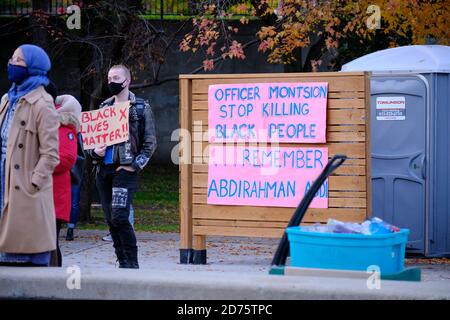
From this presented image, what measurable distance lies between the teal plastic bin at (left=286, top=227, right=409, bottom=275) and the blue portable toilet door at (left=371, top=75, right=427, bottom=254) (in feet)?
16.3

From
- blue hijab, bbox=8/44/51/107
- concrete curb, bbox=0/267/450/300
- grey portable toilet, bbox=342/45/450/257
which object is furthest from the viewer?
grey portable toilet, bbox=342/45/450/257

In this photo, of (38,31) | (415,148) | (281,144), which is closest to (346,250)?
(281,144)

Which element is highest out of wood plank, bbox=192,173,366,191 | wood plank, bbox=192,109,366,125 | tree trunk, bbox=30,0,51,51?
tree trunk, bbox=30,0,51,51

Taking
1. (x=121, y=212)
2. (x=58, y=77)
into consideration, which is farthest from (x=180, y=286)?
(x=58, y=77)

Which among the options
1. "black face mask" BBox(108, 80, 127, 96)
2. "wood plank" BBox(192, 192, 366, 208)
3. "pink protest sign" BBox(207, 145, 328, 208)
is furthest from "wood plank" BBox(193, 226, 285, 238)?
"black face mask" BBox(108, 80, 127, 96)

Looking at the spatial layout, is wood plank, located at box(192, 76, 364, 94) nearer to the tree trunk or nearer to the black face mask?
the black face mask

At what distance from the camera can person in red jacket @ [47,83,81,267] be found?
8.12 metres

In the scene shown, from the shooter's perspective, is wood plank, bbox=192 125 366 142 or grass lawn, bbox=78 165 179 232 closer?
wood plank, bbox=192 125 366 142

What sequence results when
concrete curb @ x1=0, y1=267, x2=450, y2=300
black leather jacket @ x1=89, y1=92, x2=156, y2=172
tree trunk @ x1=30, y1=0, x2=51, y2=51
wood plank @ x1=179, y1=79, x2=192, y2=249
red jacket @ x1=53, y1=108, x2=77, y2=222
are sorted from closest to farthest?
concrete curb @ x1=0, y1=267, x2=450, y2=300
red jacket @ x1=53, y1=108, x2=77, y2=222
black leather jacket @ x1=89, y1=92, x2=156, y2=172
wood plank @ x1=179, y1=79, x2=192, y2=249
tree trunk @ x1=30, y1=0, x2=51, y2=51

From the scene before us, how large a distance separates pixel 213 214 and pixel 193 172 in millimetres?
500

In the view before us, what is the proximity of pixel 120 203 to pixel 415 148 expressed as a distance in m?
4.01

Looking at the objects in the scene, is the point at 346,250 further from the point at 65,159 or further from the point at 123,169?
the point at 123,169
